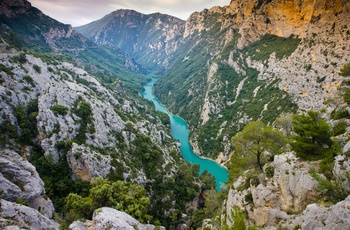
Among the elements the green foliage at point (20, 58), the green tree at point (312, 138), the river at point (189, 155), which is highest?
the river at point (189, 155)

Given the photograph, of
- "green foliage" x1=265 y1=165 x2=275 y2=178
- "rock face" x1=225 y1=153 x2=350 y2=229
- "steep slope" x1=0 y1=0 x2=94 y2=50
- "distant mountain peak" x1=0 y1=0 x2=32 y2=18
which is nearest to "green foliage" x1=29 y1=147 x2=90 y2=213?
"rock face" x1=225 y1=153 x2=350 y2=229

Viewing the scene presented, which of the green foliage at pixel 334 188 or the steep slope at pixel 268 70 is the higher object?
the steep slope at pixel 268 70

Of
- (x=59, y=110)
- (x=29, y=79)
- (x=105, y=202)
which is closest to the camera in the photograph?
(x=105, y=202)

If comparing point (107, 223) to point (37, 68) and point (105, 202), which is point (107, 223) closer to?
point (105, 202)

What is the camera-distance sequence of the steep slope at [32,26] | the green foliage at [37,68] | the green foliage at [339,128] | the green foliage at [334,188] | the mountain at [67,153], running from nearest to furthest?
1. the green foliage at [334,188]
2. the green foliage at [339,128]
3. the mountain at [67,153]
4. the green foliage at [37,68]
5. the steep slope at [32,26]

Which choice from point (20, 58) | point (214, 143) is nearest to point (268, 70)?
point (214, 143)

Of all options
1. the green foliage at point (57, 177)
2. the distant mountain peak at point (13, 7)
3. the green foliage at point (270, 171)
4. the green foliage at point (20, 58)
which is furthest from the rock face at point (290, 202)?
the distant mountain peak at point (13, 7)

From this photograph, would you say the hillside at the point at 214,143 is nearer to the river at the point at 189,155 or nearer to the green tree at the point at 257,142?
the green tree at the point at 257,142
